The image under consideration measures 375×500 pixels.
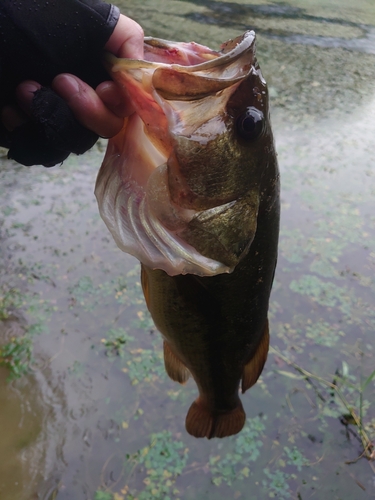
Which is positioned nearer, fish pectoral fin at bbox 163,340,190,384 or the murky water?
fish pectoral fin at bbox 163,340,190,384

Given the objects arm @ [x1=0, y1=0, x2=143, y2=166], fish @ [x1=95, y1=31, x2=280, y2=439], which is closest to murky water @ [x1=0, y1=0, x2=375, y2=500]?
fish @ [x1=95, y1=31, x2=280, y2=439]

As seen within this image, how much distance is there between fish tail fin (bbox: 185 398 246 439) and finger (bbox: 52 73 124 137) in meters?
1.09

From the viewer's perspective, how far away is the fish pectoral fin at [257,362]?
4.91 feet

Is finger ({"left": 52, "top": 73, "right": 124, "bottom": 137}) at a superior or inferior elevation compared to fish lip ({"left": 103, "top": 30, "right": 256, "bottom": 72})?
inferior

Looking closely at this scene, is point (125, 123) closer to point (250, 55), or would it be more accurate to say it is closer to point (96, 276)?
point (250, 55)

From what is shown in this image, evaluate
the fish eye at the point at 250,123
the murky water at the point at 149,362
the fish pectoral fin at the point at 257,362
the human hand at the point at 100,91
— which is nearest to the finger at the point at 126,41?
the human hand at the point at 100,91

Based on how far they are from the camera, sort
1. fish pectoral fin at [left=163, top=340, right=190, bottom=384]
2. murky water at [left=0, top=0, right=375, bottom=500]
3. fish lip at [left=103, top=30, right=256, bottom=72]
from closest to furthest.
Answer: fish lip at [left=103, top=30, right=256, bottom=72] < fish pectoral fin at [left=163, top=340, right=190, bottom=384] < murky water at [left=0, top=0, right=375, bottom=500]

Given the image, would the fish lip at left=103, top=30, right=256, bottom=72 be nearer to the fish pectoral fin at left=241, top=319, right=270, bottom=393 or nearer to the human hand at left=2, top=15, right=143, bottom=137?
the human hand at left=2, top=15, right=143, bottom=137

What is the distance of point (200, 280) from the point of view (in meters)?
1.21

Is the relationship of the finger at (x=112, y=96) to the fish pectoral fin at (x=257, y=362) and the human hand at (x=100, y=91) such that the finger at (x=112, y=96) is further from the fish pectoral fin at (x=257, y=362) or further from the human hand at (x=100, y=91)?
the fish pectoral fin at (x=257, y=362)

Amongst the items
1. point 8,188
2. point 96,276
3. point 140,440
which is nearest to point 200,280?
point 140,440

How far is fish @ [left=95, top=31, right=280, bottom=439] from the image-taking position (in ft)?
3.20

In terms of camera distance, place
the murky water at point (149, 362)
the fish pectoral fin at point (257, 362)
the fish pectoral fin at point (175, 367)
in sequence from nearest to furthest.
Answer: the fish pectoral fin at point (257, 362)
the fish pectoral fin at point (175, 367)
the murky water at point (149, 362)

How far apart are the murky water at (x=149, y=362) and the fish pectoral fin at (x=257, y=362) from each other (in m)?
0.88
